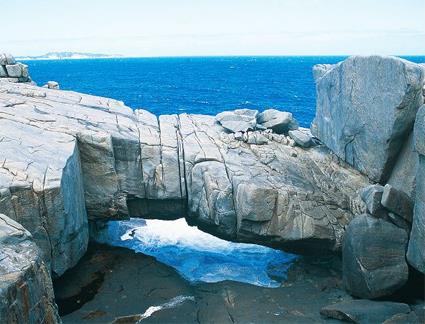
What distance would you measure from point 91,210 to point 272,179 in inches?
329

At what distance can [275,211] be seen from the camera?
18.8 metres

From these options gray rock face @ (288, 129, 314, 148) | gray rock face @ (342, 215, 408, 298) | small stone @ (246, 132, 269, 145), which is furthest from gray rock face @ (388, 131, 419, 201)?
small stone @ (246, 132, 269, 145)

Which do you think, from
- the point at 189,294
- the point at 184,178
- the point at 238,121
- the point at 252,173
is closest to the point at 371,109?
the point at 252,173

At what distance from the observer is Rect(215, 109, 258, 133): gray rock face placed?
23547 millimetres

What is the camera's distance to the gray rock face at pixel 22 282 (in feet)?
26.2

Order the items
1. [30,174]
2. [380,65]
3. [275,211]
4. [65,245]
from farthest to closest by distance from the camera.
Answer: [275,211] < [380,65] < [65,245] < [30,174]

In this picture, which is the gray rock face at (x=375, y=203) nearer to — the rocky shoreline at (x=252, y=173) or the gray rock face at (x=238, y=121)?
the rocky shoreline at (x=252, y=173)

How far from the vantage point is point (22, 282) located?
27.5 ft

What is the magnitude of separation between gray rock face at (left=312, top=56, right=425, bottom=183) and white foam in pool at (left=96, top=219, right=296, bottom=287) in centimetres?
639

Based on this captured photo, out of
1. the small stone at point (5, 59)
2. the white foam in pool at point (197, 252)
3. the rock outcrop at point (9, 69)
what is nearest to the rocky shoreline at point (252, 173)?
the white foam in pool at point (197, 252)

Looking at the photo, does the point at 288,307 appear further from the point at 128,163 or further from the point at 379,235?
the point at 128,163

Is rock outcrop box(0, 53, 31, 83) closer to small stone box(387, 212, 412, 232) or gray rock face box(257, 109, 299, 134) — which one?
gray rock face box(257, 109, 299, 134)

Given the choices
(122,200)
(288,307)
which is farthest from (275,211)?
(122,200)

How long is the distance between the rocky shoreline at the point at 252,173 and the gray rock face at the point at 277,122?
0.26 ft
